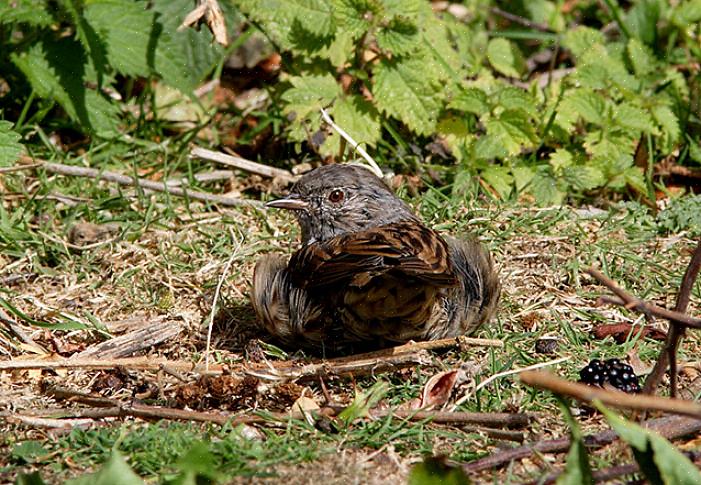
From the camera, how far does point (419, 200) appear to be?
6.07 m

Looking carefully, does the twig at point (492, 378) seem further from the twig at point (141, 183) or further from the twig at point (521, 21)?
the twig at point (521, 21)

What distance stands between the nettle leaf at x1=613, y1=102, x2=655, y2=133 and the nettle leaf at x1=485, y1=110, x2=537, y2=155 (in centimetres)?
56

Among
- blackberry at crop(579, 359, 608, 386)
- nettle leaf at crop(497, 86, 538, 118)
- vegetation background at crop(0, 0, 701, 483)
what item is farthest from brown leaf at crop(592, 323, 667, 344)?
nettle leaf at crop(497, 86, 538, 118)

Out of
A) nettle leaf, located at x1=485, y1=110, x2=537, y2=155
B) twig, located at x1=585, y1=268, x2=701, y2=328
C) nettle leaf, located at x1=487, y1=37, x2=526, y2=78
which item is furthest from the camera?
nettle leaf, located at x1=487, y1=37, x2=526, y2=78

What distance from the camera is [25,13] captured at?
6008 mm

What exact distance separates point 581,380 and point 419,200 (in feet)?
6.57

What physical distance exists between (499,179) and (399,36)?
104 centimetres

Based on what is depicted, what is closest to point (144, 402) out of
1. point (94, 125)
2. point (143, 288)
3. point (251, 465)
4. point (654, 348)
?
point (251, 465)

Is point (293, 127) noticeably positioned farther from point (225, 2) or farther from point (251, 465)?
point (251, 465)

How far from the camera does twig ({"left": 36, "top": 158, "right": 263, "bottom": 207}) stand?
6148 millimetres

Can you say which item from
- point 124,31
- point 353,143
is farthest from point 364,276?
point 124,31

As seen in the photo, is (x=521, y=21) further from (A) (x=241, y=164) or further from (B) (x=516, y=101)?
(A) (x=241, y=164)

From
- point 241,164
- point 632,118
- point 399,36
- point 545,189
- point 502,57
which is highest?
point 399,36

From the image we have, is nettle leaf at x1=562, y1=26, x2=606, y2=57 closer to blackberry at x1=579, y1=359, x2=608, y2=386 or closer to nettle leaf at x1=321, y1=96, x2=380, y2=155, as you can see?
nettle leaf at x1=321, y1=96, x2=380, y2=155
